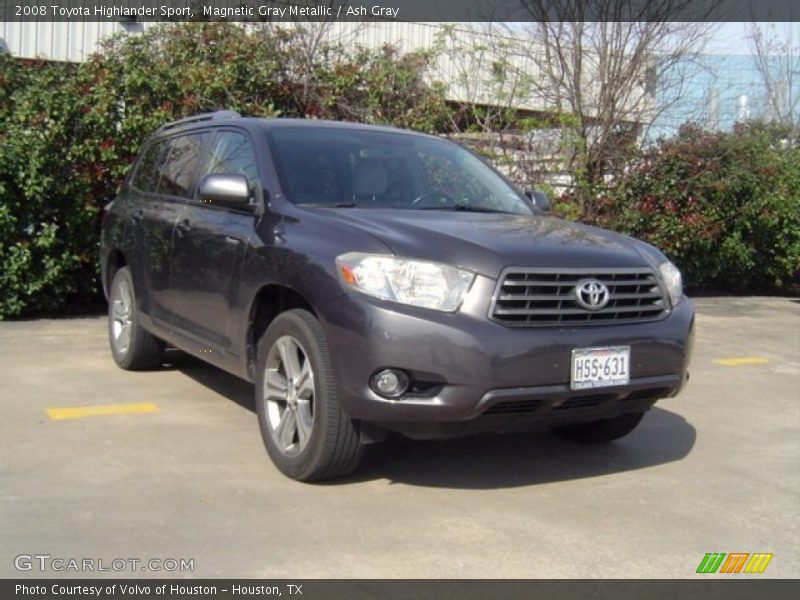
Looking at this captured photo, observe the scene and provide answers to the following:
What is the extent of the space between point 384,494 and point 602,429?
1.59 meters

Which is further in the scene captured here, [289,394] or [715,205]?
[715,205]

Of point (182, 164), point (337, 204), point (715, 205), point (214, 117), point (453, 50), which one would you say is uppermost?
point (453, 50)

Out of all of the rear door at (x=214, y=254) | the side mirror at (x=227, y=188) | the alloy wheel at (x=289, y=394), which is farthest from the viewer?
the rear door at (x=214, y=254)

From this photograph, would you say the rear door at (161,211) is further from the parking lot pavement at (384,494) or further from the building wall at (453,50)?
the building wall at (453,50)

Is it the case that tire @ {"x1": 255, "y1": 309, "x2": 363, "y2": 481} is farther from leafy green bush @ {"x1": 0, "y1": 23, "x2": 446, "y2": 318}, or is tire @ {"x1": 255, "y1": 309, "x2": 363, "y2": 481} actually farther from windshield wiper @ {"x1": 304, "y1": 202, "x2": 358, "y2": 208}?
leafy green bush @ {"x1": 0, "y1": 23, "x2": 446, "y2": 318}

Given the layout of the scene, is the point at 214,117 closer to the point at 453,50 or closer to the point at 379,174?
the point at 379,174

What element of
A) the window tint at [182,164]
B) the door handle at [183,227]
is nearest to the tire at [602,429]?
the door handle at [183,227]

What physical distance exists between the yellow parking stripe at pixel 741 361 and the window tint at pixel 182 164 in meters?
5.01

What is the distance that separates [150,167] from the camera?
7.19 meters

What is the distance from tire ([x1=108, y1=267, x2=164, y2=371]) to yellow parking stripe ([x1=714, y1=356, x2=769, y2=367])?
494cm

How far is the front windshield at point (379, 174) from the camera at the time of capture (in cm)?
529
